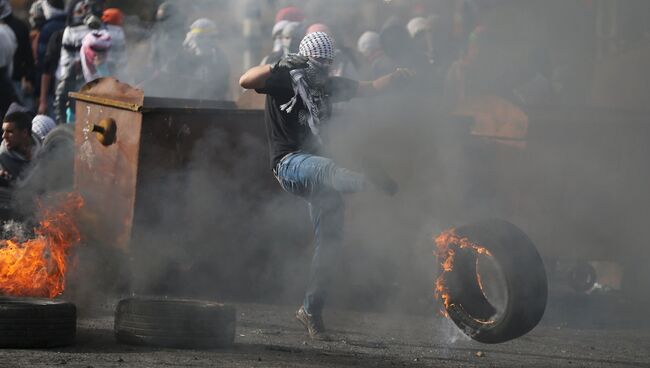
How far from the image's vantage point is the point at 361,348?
6957 mm

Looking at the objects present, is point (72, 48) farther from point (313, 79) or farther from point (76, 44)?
point (313, 79)

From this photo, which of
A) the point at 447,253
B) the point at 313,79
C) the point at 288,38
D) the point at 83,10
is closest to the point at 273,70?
the point at 313,79

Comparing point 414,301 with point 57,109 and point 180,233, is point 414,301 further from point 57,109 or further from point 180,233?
point 57,109

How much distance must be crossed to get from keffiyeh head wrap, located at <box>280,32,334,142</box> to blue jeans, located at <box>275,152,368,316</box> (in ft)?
0.85

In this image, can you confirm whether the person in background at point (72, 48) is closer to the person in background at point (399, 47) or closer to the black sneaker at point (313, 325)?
the person in background at point (399, 47)

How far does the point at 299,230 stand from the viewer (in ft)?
30.1

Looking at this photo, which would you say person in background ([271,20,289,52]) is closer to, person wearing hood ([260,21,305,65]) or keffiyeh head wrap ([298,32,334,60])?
person wearing hood ([260,21,305,65])

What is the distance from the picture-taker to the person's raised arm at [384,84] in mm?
7770

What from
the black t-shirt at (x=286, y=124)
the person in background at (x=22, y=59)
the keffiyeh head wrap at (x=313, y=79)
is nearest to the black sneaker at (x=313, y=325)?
the black t-shirt at (x=286, y=124)

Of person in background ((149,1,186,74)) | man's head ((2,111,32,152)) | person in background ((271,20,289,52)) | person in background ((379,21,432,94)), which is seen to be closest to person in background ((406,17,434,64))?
person in background ((379,21,432,94))

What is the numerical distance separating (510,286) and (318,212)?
132 centimetres

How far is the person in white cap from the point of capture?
7.27m

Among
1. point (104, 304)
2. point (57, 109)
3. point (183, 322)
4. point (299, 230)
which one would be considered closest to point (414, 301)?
point (299, 230)

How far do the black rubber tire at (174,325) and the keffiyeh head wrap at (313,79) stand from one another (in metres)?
1.43
